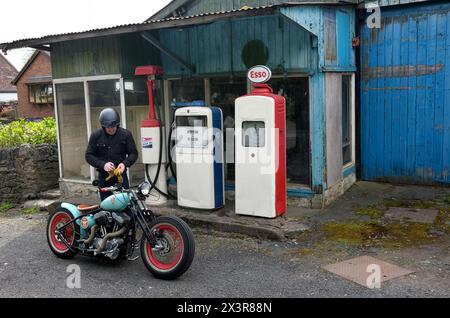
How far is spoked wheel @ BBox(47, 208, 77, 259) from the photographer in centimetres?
616

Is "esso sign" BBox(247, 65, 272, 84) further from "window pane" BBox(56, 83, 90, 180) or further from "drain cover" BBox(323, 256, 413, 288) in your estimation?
"window pane" BBox(56, 83, 90, 180)

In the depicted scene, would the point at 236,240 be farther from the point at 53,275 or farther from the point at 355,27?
the point at 355,27

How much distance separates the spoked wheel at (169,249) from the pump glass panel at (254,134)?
2.08 m

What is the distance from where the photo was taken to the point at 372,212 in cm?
741

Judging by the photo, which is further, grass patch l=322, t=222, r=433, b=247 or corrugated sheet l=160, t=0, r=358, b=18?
corrugated sheet l=160, t=0, r=358, b=18

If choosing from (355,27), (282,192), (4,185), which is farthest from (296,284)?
(4,185)

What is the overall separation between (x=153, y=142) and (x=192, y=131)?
85 centimetres

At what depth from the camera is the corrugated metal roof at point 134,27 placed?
6.48 m

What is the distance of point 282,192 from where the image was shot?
23.4ft

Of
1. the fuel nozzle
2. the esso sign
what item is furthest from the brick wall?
the esso sign

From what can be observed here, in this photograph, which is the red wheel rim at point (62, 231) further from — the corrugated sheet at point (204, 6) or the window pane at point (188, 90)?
the corrugated sheet at point (204, 6)

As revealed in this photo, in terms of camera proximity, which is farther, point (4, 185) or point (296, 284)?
point (4, 185)

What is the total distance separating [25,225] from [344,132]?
5887 mm

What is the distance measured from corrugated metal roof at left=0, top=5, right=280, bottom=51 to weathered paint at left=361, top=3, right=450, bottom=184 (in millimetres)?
3050
